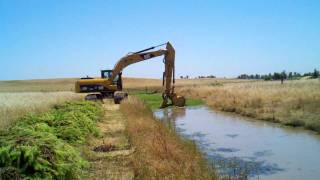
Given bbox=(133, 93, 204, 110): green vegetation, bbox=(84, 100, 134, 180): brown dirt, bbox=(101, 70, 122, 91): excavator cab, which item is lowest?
bbox=(133, 93, 204, 110): green vegetation

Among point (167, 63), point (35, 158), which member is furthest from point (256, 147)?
point (167, 63)

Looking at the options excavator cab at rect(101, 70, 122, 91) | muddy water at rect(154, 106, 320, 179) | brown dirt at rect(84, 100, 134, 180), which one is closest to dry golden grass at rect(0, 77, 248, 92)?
excavator cab at rect(101, 70, 122, 91)

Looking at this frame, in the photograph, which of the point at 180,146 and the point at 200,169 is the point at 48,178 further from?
the point at 180,146

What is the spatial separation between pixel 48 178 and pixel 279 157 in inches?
335

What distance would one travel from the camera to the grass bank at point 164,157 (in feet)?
26.6

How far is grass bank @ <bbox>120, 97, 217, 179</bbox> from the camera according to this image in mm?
8094

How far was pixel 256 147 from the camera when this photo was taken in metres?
15.2

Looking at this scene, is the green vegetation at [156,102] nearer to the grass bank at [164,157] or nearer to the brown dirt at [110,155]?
the brown dirt at [110,155]

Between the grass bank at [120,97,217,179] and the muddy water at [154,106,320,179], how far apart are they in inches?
27.9

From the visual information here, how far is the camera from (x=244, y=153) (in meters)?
14.0

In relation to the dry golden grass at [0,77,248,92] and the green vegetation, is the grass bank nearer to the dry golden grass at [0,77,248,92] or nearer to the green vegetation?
the green vegetation

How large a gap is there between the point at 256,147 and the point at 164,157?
6368 millimetres

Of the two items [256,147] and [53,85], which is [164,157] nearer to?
[256,147]

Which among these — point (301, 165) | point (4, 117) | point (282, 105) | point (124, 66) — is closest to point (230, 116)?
point (282, 105)
